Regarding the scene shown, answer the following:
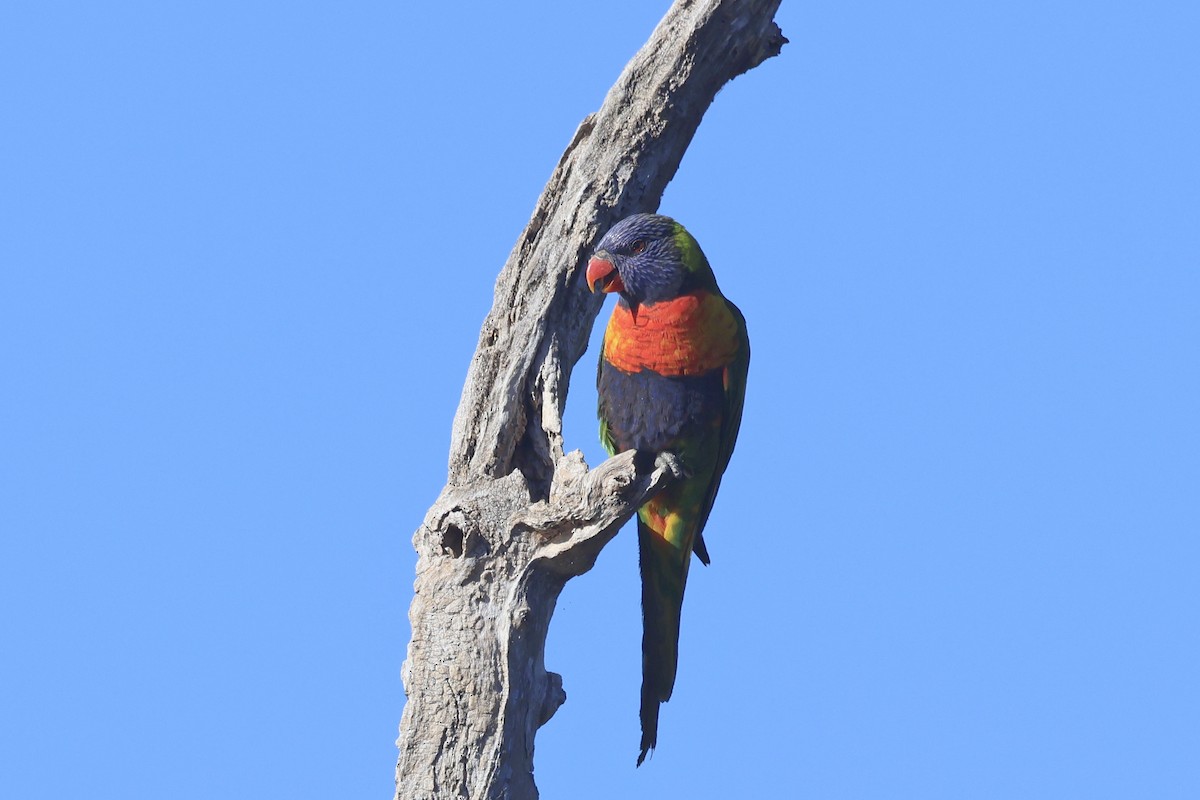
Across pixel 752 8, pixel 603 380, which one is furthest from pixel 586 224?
pixel 752 8

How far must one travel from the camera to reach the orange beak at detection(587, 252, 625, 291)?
427 cm

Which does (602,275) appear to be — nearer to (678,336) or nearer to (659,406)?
(678,336)

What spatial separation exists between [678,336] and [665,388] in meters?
0.20

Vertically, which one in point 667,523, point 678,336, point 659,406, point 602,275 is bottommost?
point 667,523

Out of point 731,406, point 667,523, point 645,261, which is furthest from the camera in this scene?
point 667,523

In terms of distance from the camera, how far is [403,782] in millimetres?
3996

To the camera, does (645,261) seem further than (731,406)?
No

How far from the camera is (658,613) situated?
186 inches

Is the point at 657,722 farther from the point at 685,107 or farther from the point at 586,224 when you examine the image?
the point at 685,107

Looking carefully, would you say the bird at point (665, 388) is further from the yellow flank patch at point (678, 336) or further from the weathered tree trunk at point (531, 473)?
the weathered tree trunk at point (531, 473)

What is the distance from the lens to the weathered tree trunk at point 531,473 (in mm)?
3971

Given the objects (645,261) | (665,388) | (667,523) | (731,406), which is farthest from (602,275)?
(667,523)

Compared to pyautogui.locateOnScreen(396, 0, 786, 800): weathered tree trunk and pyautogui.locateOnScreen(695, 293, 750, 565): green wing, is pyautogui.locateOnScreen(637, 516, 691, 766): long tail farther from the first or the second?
pyautogui.locateOnScreen(396, 0, 786, 800): weathered tree trunk

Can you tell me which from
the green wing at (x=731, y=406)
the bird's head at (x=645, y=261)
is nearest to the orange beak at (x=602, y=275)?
the bird's head at (x=645, y=261)
